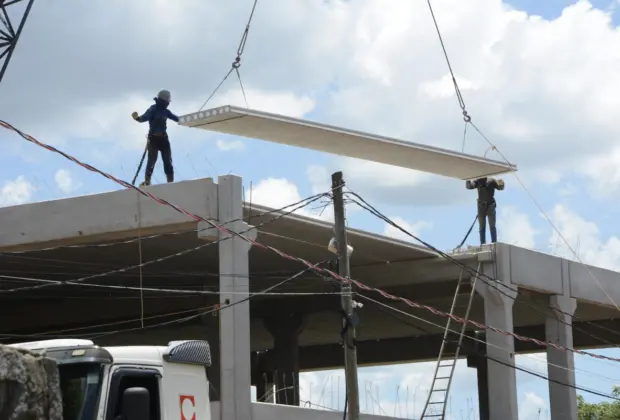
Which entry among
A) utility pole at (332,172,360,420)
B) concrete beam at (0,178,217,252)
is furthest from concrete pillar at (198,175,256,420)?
utility pole at (332,172,360,420)

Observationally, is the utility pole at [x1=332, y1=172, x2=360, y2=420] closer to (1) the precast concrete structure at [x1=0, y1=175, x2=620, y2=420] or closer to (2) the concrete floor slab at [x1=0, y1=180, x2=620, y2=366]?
(1) the precast concrete structure at [x1=0, y1=175, x2=620, y2=420]

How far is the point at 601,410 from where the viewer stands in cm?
5597

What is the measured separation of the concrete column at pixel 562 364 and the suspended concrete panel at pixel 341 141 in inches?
265

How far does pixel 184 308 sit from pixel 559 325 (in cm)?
1106

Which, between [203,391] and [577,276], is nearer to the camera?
[203,391]

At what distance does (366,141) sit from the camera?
22.7m

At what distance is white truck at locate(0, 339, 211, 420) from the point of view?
8414 millimetres

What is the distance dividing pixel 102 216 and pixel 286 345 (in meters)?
13.5

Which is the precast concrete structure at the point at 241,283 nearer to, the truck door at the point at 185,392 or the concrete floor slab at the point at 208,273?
the concrete floor slab at the point at 208,273

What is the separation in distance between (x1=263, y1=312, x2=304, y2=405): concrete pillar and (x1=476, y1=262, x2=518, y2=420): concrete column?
8.51 metres

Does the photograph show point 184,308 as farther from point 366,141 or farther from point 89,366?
point 89,366

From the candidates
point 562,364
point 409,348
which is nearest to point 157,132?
point 562,364

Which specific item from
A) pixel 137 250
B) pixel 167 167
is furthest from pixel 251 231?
pixel 137 250

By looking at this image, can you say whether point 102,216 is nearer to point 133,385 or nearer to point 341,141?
point 341,141
